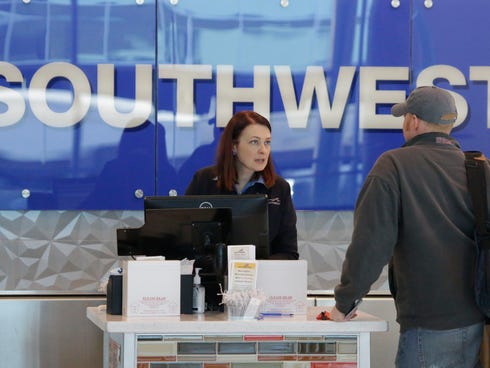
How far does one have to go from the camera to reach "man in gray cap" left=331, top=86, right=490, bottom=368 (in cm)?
316

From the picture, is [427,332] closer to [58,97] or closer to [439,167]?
[439,167]

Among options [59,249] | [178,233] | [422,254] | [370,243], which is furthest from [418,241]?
[59,249]

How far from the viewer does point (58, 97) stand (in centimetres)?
476

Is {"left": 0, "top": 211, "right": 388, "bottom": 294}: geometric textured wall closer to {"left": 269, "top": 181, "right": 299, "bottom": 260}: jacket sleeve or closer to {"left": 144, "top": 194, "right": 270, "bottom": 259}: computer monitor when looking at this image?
{"left": 269, "top": 181, "right": 299, "bottom": 260}: jacket sleeve

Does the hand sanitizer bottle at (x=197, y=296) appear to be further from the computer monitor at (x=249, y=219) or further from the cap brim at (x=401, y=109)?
the cap brim at (x=401, y=109)

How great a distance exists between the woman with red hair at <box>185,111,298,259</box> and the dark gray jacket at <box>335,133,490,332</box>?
3.32 feet

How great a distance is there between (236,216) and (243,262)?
441 mm

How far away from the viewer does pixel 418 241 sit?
3.20m

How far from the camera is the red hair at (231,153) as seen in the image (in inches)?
169

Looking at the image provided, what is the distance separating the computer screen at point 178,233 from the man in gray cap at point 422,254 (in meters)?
0.61

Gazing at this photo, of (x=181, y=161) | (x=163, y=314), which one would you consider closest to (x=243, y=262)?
(x=163, y=314)

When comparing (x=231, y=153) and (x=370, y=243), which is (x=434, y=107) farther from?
(x=231, y=153)

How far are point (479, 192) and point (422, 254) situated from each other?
0.31 m

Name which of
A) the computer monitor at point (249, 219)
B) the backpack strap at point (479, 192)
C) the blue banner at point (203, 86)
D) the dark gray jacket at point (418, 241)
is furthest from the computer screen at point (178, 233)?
the blue banner at point (203, 86)
